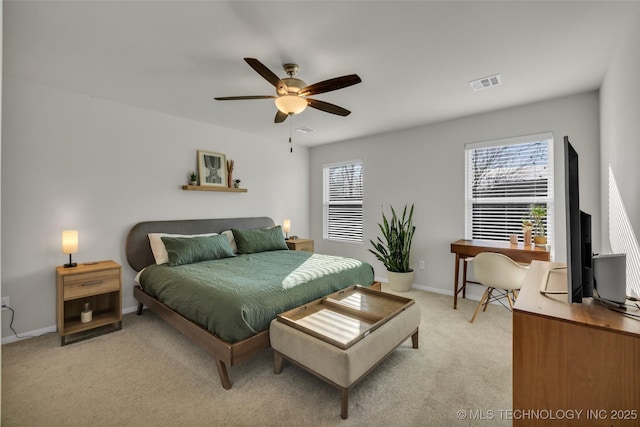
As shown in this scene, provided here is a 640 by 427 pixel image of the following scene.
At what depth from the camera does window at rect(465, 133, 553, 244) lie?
340 cm

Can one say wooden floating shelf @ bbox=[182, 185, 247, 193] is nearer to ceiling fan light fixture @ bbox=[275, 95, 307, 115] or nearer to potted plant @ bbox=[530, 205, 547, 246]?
ceiling fan light fixture @ bbox=[275, 95, 307, 115]

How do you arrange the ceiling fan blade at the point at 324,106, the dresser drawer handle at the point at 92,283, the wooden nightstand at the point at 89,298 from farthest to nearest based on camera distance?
the dresser drawer handle at the point at 92,283 → the wooden nightstand at the point at 89,298 → the ceiling fan blade at the point at 324,106

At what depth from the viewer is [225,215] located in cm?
448

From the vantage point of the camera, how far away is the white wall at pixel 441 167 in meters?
3.13

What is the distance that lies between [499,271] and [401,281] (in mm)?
1510

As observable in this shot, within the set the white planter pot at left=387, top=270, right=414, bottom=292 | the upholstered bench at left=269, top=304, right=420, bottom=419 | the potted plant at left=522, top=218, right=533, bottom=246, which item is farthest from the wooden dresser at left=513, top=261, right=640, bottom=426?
the white planter pot at left=387, top=270, right=414, bottom=292

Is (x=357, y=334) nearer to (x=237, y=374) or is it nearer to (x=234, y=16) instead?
(x=237, y=374)

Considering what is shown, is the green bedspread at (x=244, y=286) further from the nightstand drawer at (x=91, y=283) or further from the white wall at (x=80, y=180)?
the white wall at (x=80, y=180)

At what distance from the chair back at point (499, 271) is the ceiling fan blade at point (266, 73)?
2566mm

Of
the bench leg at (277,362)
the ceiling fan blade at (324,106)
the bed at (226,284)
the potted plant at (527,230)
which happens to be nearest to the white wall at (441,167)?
the potted plant at (527,230)

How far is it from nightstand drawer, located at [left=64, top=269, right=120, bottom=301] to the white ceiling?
193cm

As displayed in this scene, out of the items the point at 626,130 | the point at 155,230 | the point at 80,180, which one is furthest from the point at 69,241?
the point at 626,130

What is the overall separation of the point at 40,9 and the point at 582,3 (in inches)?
136

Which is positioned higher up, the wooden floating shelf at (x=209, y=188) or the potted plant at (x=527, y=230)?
the wooden floating shelf at (x=209, y=188)
